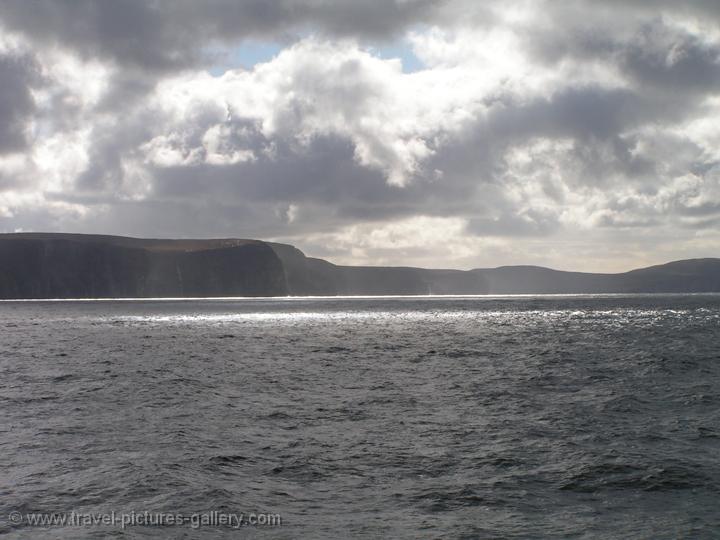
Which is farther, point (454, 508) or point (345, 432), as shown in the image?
point (345, 432)

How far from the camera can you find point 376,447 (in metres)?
22.3

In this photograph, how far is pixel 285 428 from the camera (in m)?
25.5

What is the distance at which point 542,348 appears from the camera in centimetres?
6122

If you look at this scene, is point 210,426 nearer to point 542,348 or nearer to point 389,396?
point 389,396

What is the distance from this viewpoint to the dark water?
1552cm

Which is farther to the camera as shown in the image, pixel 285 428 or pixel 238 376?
pixel 238 376

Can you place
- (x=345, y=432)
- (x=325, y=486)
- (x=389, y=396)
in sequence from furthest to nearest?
(x=389, y=396) < (x=345, y=432) < (x=325, y=486)

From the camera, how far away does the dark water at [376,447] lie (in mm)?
15523

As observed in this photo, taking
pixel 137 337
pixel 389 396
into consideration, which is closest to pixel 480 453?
pixel 389 396

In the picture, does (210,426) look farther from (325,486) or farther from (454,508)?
(454,508)

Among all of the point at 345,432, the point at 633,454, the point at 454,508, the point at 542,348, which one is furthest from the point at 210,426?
the point at 542,348

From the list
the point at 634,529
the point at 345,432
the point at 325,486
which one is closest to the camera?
the point at 634,529

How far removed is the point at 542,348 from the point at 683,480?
1722 inches

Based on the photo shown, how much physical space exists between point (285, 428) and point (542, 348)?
4078 centimetres
